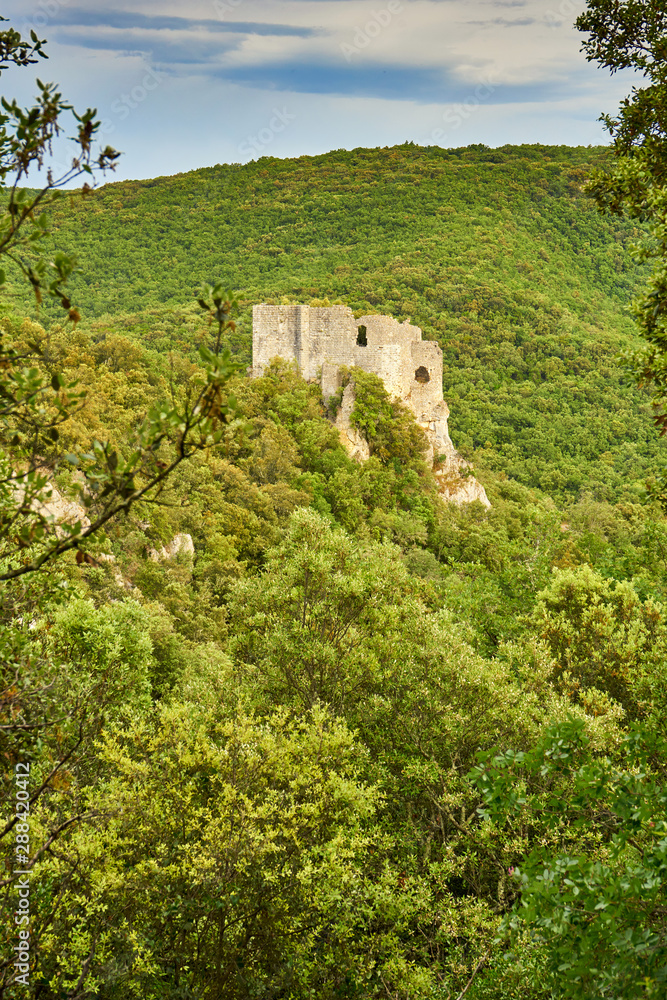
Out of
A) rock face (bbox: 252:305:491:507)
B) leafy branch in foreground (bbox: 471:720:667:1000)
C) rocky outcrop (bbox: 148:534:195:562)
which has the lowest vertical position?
rocky outcrop (bbox: 148:534:195:562)

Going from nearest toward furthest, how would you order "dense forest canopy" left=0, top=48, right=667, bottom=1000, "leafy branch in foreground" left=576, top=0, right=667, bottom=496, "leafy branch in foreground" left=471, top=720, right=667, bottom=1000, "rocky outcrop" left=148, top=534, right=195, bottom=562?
"leafy branch in foreground" left=471, top=720, right=667, bottom=1000 < "dense forest canopy" left=0, top=48, right=667, bottom=1000 < "leafy branch in foreground" left=576, top=0, right=667, bottom=496 < "rocky outcrop" left=148, top=534, right=195, bottom=562

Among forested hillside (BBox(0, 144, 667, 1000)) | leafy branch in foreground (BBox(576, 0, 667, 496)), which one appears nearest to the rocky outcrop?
forested hillside (BBox(0, 144, 667, 1000))

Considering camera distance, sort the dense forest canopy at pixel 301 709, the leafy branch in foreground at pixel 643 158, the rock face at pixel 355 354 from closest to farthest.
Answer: the dense forest canopy at pixel 301 709, the leafy branch in foreground at pixel 643 158, the rock face at pixel 355 354

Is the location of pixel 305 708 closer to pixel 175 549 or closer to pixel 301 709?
pixel 301 709

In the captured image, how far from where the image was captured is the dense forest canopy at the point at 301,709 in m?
3.57

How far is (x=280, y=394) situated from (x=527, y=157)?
52.5 m

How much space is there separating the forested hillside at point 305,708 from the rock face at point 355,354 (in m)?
1.11

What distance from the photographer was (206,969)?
718 centimetres

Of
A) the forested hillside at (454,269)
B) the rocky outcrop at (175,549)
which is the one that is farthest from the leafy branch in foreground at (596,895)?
the forested hillside at (454,269)

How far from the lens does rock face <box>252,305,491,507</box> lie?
31.8 m

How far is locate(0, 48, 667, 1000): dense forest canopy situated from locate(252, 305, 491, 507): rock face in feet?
3.00

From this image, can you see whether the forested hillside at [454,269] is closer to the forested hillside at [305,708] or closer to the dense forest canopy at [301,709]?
the forested hillside at [305,708]

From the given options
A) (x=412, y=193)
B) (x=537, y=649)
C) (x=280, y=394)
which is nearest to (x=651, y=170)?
(x=537, y=649)

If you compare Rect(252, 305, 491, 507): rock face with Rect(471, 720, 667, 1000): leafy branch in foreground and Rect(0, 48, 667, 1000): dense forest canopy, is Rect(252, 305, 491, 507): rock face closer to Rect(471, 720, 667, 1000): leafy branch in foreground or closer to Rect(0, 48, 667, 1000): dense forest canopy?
Rect(0, 48, 667, 1000): dense forest canopy
